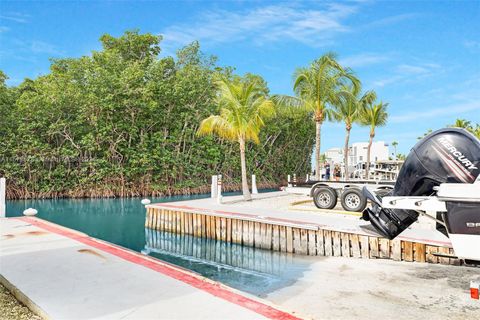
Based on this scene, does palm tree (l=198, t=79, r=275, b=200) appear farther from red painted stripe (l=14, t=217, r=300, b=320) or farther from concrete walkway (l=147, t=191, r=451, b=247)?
red painted stripe (l=14, t=217, r=300, b=320)

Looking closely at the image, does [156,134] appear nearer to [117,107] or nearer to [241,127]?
[117,107]

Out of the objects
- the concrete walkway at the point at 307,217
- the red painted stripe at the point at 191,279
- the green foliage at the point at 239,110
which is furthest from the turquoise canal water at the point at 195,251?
the green foliage at the point at 239,110

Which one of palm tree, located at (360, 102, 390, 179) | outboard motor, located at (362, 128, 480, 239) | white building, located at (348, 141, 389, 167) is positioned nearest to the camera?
outboard motor, located at (362, 128, 480, 239)

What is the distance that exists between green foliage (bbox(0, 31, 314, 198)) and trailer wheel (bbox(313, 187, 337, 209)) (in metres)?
11.8

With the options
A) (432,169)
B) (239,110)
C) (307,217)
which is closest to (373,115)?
(239,110)

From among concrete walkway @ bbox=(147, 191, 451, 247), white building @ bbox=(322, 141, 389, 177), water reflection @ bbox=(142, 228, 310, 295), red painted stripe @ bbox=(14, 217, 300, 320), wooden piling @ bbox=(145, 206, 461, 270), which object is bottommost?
water reflection @ bbox=(142, 228, 310, 295)

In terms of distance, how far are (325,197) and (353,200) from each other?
46.7 inches

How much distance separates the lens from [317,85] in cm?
2052

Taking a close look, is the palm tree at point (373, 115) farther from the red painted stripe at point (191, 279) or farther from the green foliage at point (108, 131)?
the red painted stripe at point (191, 279)

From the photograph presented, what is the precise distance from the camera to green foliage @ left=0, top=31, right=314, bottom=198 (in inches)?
947

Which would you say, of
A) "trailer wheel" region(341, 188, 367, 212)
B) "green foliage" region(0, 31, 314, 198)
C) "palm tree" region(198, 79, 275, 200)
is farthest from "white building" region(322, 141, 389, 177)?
"trailer wheel" region(341, 188, 367, 212)

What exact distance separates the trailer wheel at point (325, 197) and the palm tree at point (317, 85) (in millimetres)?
8264

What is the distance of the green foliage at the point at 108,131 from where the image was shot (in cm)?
2406

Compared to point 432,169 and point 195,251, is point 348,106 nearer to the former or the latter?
point 195,251
